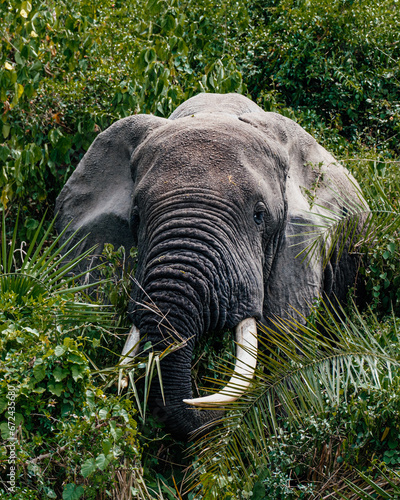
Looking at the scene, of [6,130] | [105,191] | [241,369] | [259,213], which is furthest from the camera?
[6,130]

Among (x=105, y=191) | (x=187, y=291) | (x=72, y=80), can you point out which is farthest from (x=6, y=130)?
(x=187, y=291)

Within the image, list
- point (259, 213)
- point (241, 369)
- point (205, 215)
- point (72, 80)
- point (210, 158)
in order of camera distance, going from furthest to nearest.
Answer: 1. point (72, 80)
2. point (259, 213)
3. point (210, 158)
4. point (205, 215)
5. point (241, 369)

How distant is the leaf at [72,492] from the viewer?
3525 millimetres

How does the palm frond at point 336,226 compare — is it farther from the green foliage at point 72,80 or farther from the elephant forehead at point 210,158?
the green foliage at point 72,80

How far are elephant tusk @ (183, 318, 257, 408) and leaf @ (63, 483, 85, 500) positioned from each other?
672mm

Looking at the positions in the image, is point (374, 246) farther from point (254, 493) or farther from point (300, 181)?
point (254, 493)

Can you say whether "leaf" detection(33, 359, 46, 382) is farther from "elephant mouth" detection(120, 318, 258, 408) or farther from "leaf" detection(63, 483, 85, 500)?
"elephant mouth" detection(120, 318, 258, 408)

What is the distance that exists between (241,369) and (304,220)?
1216 millimetres

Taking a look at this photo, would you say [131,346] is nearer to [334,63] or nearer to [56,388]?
[56,388]

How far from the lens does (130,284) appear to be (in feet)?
16.4

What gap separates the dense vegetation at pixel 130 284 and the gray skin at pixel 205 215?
7.8 inches

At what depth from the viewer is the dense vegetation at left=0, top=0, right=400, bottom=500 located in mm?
3748

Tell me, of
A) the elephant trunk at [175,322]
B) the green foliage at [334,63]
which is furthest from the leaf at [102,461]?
the green foliage at [334,63]

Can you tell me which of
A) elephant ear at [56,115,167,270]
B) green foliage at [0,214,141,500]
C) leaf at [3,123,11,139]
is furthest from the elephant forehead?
leaf at [3,123,11,139]
